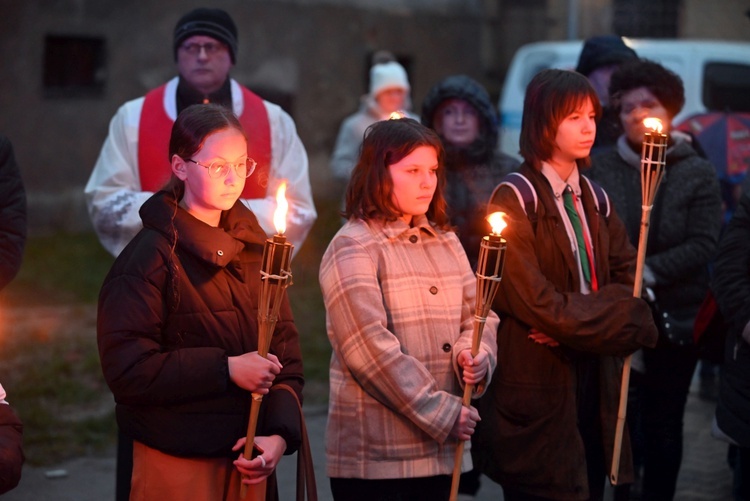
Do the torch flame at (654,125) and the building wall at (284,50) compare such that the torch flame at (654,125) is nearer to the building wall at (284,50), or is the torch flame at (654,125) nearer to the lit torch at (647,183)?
the lit torch at (647,183)

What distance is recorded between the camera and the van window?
39.5 feet

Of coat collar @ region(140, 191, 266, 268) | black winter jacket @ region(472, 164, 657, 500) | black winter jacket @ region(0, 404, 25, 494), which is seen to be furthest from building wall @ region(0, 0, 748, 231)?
black winter jacket @ region(0, 404, 25, 494)

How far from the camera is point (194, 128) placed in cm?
365

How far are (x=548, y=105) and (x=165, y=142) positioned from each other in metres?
1.60

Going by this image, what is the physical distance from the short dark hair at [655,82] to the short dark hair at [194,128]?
2157 mm

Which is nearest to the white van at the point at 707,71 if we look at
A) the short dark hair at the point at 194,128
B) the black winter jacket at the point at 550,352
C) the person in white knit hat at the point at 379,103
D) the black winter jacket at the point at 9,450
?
the person in white knit hat at the point at 379,103

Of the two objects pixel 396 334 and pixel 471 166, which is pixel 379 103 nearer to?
pixel 471 166

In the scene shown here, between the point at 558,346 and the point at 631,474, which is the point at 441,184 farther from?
the point at 631,474

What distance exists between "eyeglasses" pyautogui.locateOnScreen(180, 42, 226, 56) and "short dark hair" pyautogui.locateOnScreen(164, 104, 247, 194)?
1404mm

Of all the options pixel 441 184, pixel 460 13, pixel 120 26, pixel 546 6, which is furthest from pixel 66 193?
pixel 441 184

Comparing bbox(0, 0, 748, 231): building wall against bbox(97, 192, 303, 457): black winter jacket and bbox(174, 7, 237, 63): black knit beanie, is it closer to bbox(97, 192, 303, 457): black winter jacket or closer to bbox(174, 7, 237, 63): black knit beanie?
bbox(174, 7, 237, 63): black knit beanie

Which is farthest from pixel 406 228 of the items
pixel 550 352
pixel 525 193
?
pixel 550 352

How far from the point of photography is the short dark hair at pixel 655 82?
17.0ft

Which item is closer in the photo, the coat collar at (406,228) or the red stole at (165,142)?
the coat collar at (406,228)
